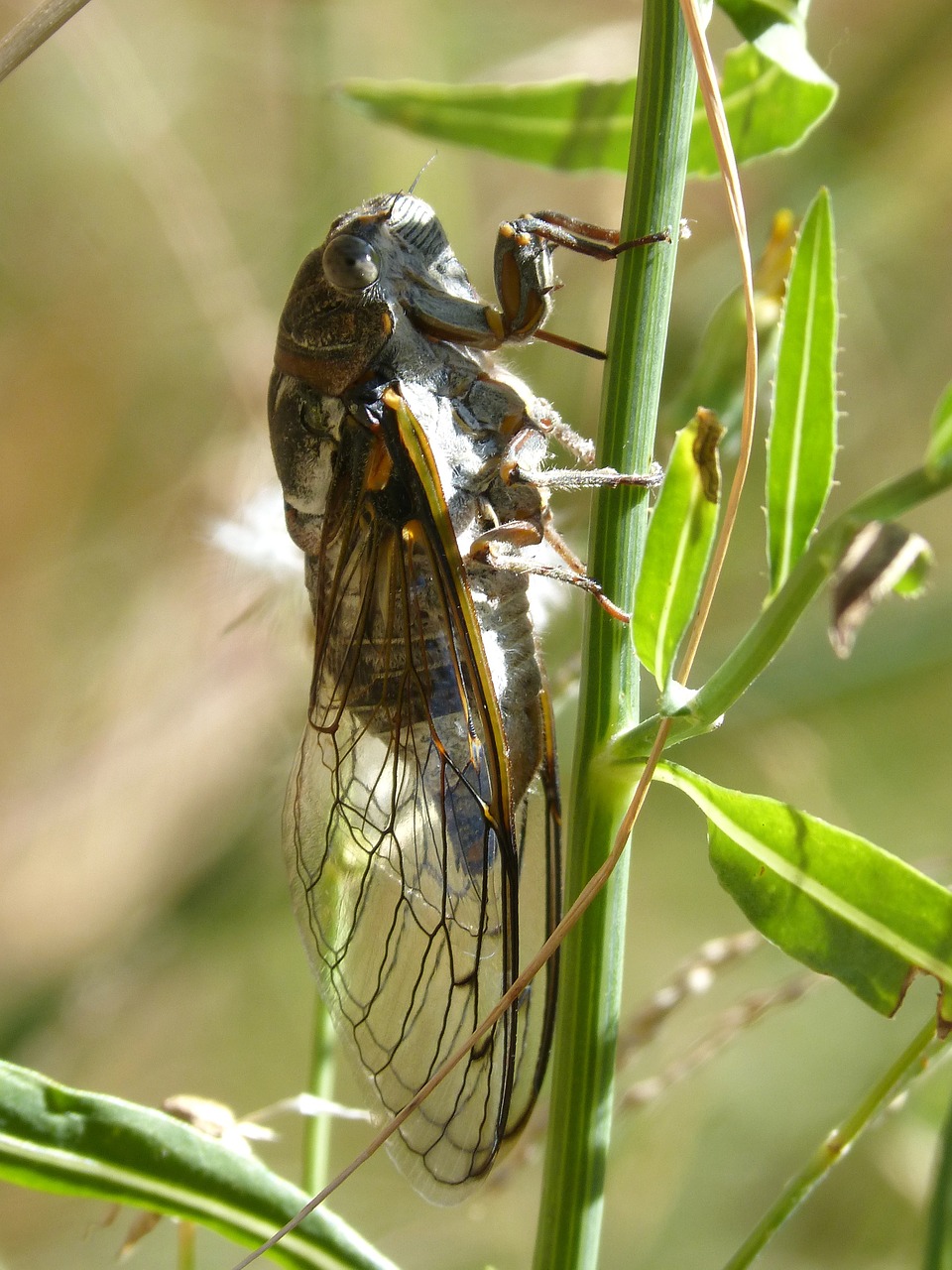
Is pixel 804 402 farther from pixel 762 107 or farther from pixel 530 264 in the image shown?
pixel 530 264

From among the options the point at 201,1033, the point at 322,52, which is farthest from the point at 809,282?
the point at 201,1033

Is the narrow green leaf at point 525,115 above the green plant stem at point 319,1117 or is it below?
above

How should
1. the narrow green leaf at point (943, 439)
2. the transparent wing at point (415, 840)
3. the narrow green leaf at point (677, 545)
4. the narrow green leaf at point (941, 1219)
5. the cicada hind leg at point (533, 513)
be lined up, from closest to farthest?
the narrow green leaf at point (943, 439)
the narrow green leaf at point (677, 545)
the narrow green leaf at point (941, 1219)
the transparent wing at point (415, 840)
the cicada hind leg at point (533, 513)

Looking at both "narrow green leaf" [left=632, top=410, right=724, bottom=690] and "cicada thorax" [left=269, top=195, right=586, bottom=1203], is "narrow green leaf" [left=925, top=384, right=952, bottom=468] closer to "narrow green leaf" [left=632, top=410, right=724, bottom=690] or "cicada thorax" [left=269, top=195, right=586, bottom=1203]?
"narrow green leaf" [left=632, top=410, right=724, bottom=690]

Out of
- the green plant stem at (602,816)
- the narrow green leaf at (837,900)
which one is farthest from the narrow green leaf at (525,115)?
the narrow green leaf at (837,900)

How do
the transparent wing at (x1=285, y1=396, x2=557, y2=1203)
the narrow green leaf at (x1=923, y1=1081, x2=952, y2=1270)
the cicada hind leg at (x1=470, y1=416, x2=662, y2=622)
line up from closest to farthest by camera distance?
the narrow green leaf at (x1=923, y1=1081, x2=952, y2=1270)
the transparent wing at (x1=285, y1=396, x2=557, y2=1203)
the cicada hind leg at (x1=470, y1=416, x2=662, y2=622)

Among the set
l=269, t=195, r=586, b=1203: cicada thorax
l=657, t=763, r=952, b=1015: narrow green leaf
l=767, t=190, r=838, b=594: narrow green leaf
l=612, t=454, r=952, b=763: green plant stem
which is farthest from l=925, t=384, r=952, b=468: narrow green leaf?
l=269, t=195, r=586, b=1203: cicada thorax

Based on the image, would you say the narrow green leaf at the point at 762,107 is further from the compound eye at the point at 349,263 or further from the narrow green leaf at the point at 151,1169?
the narrow green leaf at the point at 151,1169
